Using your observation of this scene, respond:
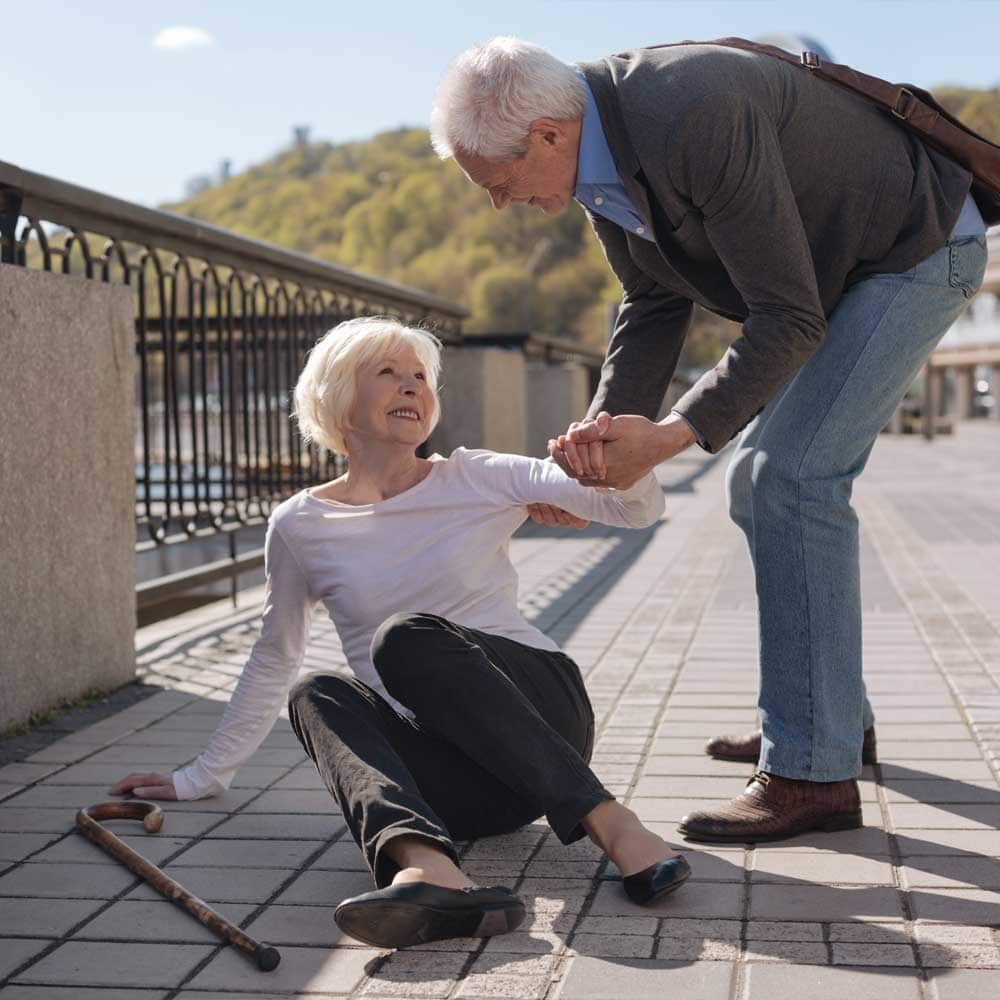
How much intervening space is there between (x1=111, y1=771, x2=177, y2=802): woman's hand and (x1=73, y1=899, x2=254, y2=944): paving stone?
69 centimetres

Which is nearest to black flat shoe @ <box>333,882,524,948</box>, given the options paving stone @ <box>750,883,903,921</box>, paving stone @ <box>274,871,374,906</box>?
paving stone @ <box>274,871,374,906</box>

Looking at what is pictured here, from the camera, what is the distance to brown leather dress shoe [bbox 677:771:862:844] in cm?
337

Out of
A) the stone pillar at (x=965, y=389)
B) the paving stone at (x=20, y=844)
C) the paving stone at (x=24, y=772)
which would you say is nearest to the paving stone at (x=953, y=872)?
the paving stone at (x=20, y=844)

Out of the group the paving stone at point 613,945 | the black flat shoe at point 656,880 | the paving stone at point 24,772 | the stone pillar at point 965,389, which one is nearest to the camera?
the paving stone at point 613,945

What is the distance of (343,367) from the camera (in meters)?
3.55

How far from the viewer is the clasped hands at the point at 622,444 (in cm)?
307

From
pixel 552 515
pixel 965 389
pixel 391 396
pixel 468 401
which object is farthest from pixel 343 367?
pixel 965 389

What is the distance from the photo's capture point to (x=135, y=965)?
107 inches

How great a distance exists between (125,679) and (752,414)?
9.42 feet

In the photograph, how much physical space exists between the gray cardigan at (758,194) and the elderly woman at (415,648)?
39cm

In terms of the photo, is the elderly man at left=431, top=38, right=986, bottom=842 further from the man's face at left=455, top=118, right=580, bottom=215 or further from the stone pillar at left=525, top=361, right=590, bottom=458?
the stone pillar at left=525, top=361, right=590, bottom=458

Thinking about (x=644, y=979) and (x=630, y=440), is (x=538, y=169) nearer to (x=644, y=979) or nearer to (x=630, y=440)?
(x=630, y=440)

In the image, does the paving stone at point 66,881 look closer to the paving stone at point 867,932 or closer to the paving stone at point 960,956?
the paving stone at point 867,932

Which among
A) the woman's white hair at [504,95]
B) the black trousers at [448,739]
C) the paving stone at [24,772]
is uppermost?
the woman's white hair at [504,95]
